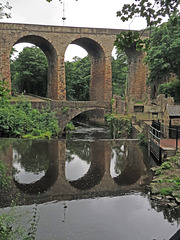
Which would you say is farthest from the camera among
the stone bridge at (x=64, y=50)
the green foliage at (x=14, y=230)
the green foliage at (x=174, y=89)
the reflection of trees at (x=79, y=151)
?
the stone bridge at (x=64, y=50)

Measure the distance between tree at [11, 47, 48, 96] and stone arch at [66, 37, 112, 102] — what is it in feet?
18.1

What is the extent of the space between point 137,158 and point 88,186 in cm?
359

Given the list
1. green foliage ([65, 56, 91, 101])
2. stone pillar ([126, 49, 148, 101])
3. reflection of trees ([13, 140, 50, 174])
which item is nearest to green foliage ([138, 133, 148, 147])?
reflection of trees ([13, 140, 50, 174])

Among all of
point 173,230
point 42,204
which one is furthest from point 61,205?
point 173,230

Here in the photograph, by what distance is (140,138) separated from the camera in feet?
45.0

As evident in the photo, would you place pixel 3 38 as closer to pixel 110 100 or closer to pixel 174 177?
pixel 110 100

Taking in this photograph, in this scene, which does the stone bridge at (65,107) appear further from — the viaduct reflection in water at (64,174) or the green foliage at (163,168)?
the green foliage at (163,168)

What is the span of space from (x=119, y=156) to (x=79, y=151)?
67.1 inches

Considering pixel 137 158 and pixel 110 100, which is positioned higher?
pixel 110 100

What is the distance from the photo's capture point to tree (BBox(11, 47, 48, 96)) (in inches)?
1204

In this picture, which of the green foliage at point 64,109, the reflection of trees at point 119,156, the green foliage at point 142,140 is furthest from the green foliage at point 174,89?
the reflection of trees at point 119,156

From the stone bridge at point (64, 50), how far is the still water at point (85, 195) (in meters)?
15.2

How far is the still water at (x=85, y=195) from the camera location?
4688mm

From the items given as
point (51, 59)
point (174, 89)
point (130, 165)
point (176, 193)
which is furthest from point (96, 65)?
point (176, 193)
